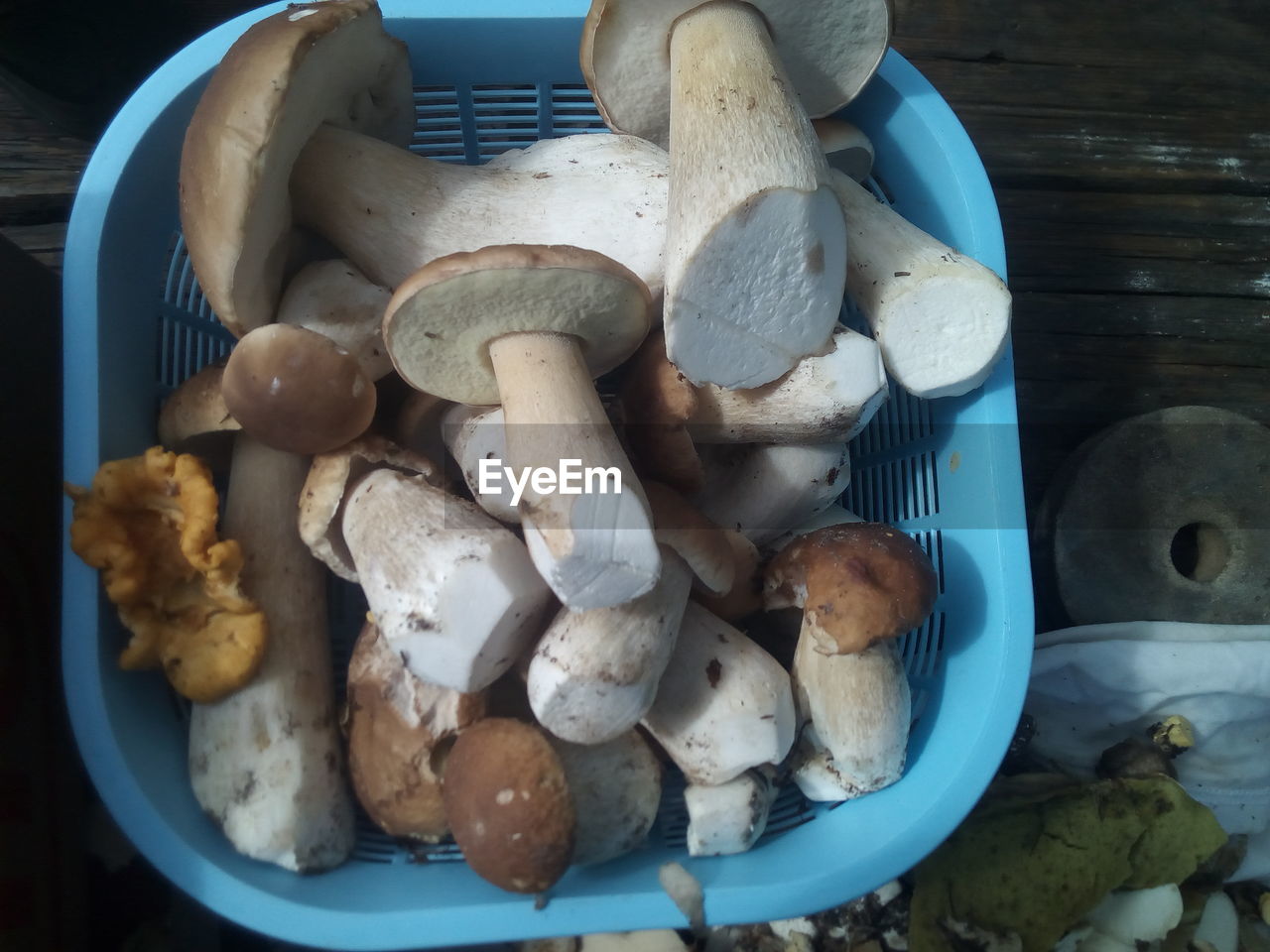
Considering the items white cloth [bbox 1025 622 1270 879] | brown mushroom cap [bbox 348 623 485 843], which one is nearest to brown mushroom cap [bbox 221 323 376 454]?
brown mushroom cap [bbox 348 623 485 843]

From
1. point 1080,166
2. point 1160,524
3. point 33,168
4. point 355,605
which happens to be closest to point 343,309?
point 355,605

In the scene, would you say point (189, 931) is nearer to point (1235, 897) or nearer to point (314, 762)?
point (314, 762)

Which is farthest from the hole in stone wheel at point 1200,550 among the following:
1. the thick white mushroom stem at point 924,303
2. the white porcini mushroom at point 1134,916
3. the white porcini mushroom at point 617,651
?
the white porcini mushroom at point 617,651

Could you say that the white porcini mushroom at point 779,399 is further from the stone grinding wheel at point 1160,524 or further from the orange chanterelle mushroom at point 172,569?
the stone grinding wheel at point 1160,524

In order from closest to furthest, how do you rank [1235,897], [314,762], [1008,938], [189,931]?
[314,762], [1008,938], [189,931], [1235,897]

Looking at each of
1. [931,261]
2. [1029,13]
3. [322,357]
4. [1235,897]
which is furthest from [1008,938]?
[1029,13]

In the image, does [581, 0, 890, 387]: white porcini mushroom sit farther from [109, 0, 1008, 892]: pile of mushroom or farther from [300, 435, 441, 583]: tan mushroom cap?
[300, 435, 441, 583]: tan mushroom cap
